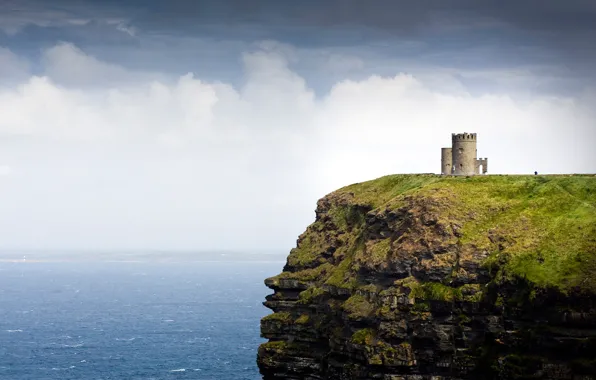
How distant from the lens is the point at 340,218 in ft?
479

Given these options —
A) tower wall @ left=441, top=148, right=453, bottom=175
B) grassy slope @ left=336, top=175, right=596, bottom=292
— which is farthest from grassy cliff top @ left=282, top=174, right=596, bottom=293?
tower wall @ left=441, top=148, right=453, bottom=175

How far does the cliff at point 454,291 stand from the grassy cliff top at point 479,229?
0.18 m

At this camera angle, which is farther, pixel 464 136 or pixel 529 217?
A: pixel 464 136

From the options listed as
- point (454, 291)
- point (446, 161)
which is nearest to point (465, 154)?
point (446, 161)

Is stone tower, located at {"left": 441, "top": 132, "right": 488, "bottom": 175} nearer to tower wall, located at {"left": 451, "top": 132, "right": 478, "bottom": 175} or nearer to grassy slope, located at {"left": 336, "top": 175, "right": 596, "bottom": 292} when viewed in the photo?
tower wall, located at {"left": 451, "top": 132, "right": 478, "bottom": 175}

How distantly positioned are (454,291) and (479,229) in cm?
1001

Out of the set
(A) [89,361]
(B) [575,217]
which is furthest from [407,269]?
(A) [89,361]

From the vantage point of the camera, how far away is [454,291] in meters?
116

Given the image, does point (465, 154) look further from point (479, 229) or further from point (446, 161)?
point (479, 229)

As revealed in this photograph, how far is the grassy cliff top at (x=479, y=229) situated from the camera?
4444 inches

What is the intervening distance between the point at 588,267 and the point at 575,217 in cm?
1138

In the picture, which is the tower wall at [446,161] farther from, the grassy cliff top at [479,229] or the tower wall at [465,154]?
the grassy cliff top at [479,229]

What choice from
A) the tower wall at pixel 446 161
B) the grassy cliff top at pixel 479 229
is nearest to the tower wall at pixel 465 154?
the tower wall at pixel 446 161

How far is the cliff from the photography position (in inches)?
4252
